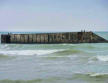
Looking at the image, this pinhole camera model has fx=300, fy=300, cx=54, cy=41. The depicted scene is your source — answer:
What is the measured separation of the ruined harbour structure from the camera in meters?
46.9

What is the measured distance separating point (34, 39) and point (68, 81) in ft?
125

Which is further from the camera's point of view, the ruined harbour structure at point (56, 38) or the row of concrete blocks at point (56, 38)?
the row of concrete blocks at point (56, 38)

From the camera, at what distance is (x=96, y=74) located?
13.2 m

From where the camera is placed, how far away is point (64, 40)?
48.2 meters

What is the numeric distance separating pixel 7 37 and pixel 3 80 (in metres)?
39.8

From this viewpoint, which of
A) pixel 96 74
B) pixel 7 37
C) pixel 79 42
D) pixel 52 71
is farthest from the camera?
pixel 7 37

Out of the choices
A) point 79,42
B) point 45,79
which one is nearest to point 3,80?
point 45,79

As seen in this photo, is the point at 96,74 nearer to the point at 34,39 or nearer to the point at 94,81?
the point at 94,81

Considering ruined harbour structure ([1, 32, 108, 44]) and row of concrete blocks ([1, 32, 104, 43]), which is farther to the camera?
row of concrete blocks ([1, 32, 104, 43])

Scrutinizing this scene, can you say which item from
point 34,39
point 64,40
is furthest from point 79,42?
point 34,39

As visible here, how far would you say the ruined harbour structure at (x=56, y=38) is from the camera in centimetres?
4693

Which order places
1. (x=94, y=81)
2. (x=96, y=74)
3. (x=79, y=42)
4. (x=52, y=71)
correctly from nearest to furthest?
(x=94, y=81)
(x=96, y=74)
(x=52, y=71)
(x=79, y=42)

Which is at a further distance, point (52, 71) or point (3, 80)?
point (52, 71)

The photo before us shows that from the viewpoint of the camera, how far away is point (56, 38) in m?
48.3
